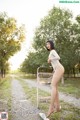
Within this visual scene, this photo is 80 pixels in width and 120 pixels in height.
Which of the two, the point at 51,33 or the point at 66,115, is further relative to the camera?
the point at 51,33

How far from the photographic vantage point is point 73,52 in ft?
93.7

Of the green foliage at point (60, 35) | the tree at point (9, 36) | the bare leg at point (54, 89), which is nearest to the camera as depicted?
the bare leg at point (54, 89)

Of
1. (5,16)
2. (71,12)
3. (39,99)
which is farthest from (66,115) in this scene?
(5,16)

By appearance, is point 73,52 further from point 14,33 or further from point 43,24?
point 14,33

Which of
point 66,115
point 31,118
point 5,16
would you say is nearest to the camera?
point 31,118

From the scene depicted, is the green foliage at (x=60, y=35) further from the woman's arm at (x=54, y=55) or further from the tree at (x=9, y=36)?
the woman's arm at (x=54, y=55)

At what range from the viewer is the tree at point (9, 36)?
97.1 feet

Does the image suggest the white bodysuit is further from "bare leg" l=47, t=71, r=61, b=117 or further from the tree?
the tree

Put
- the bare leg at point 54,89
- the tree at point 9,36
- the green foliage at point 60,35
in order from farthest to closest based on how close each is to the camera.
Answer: the tree at point 9,36 < the green foliage at point 60,35 < the bare leg at point 54,89

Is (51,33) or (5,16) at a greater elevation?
(5,16)

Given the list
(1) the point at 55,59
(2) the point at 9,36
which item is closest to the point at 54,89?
(1) the point at 55,59

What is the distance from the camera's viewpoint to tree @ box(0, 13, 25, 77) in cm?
2960

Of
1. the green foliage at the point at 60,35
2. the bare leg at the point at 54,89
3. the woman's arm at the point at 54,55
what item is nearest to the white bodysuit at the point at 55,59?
the woman's arm at the point at 54,55

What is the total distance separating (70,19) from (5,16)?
275 inches
